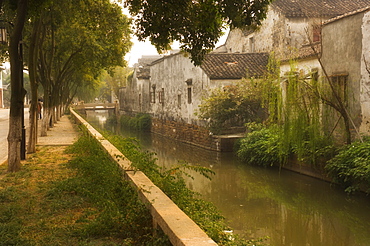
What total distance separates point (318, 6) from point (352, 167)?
14.0m

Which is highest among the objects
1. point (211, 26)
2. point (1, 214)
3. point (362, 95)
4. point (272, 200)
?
point (211, 26)

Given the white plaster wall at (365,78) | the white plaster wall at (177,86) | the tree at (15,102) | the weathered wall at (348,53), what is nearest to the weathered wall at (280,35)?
the white plaster wall at (177,86)

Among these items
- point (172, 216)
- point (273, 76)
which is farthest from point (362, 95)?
point (172, 216)

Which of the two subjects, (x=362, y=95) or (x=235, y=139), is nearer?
(x=362, y=95)

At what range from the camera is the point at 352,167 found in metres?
10.9

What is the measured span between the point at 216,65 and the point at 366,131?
1088cm

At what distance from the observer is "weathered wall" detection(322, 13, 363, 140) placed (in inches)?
492

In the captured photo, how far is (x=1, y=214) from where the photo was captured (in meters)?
5.57

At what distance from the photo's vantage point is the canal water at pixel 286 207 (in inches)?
331

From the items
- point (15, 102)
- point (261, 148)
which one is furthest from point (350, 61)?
point (15, 102)

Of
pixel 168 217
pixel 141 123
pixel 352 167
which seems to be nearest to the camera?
pixel 168 217

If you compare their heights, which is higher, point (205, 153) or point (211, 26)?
point (211, 26)

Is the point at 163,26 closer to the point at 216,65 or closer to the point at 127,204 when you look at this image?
the point at 127,204

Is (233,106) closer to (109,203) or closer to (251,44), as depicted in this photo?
(251,44)
